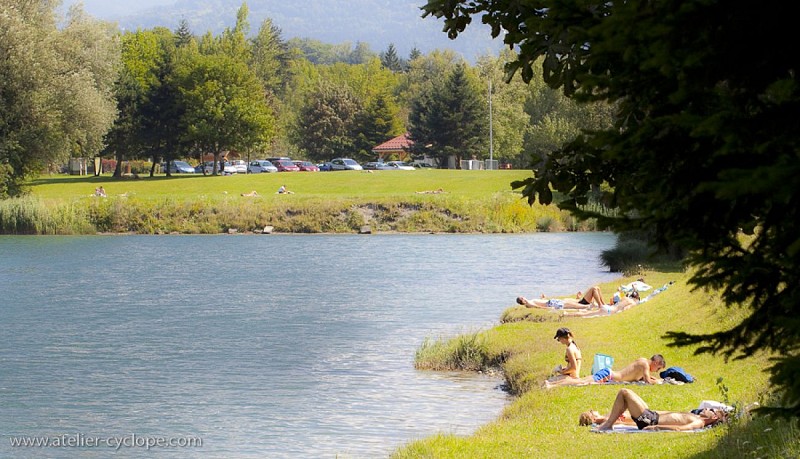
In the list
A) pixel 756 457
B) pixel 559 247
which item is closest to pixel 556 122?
pixel 559 247

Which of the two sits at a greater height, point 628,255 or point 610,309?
point 610,309

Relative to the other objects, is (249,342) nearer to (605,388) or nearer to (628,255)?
(605,388)

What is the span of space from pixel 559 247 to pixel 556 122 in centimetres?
5245

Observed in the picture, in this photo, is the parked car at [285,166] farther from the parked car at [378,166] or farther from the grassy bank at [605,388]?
the grassy bank at [605,388]

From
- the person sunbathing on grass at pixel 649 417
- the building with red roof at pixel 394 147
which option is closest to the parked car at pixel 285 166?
the building with red roof at pixel 394 147

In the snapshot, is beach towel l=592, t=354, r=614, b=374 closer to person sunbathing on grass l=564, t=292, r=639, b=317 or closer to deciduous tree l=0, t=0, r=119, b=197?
person sunbathing on grass l=564, t=292, r=639, b=317

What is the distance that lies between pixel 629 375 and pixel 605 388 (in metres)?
0.46

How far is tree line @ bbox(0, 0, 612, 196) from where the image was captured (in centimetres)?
6825

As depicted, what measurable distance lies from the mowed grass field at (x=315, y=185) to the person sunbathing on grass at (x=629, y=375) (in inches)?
2309

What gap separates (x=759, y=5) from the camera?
17.3ft

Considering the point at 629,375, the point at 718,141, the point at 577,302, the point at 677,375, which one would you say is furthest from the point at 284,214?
the point at 718,141

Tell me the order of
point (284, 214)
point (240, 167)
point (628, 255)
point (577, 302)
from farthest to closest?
point (240, 167)
point (284, 214)
point (628, 255)
point (577, 302)

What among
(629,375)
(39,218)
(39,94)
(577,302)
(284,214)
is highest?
(39,94)

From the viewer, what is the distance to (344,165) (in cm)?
11675
